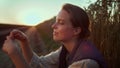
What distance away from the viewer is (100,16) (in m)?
5.14

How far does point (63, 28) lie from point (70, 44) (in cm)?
13

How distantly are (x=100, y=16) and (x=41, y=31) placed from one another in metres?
1.77

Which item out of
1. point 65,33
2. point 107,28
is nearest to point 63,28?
point 65,33

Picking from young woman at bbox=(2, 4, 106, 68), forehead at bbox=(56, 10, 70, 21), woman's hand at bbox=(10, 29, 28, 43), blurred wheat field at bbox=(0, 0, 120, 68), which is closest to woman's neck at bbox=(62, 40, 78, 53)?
young woman at bbox=(2, 4, 106, 68)

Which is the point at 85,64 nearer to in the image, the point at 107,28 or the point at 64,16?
the point at 64,16

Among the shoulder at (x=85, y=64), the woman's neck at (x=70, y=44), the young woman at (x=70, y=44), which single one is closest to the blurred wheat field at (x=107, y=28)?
the young woman at (x=70, y=44)

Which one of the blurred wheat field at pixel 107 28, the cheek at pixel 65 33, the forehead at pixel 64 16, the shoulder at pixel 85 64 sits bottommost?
the blurred wheat field at pixel 107 28

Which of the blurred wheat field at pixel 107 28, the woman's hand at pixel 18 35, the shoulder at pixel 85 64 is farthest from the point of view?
the blurred wheat field at pixel 107 28

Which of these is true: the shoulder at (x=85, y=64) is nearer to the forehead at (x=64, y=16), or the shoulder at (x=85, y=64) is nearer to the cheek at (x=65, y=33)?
the cheek at (x=65, y=33)

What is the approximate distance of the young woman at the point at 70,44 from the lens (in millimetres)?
3070

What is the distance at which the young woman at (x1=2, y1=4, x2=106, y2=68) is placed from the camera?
10.1 ft

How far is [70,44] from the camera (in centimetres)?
332

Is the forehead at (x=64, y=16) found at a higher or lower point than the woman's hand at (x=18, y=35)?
higher

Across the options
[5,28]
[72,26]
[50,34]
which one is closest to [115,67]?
[5,28]
